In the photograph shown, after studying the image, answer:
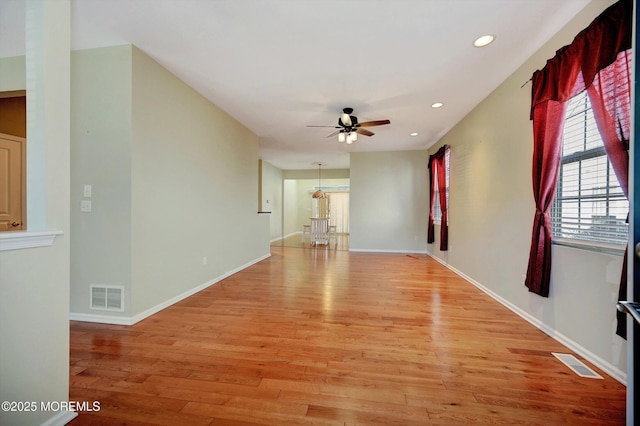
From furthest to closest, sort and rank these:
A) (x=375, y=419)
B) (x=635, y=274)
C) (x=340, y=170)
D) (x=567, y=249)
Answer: (x=340, y=170) → (x=567, y=249) → (x=375, y=419) → (x=635, y=274)

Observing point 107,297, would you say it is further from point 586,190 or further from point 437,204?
point 437,204

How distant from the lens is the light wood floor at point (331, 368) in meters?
1.34

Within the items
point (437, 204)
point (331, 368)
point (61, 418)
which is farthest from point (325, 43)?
point (437, 204)

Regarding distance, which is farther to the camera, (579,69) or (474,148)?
(474,148)

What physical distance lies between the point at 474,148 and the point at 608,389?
3016 millimetres

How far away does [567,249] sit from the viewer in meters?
2.04

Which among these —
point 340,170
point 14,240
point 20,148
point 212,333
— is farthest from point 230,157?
point 340,170

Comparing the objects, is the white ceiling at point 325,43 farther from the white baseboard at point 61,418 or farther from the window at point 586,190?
the white baseboard at point 61,418

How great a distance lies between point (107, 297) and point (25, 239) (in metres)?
1.61

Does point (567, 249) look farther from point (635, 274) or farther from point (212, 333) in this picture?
point (212, 333)

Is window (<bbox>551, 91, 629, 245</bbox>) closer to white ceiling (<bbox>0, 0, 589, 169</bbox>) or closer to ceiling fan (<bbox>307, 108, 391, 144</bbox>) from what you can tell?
white ceiling (<bbox>0, 0, 589, 169</bbox>)

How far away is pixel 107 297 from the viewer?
7.85ft

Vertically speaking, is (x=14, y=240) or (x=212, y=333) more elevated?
(x=14, y=240)

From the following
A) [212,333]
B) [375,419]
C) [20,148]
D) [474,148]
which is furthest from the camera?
[474,148]
